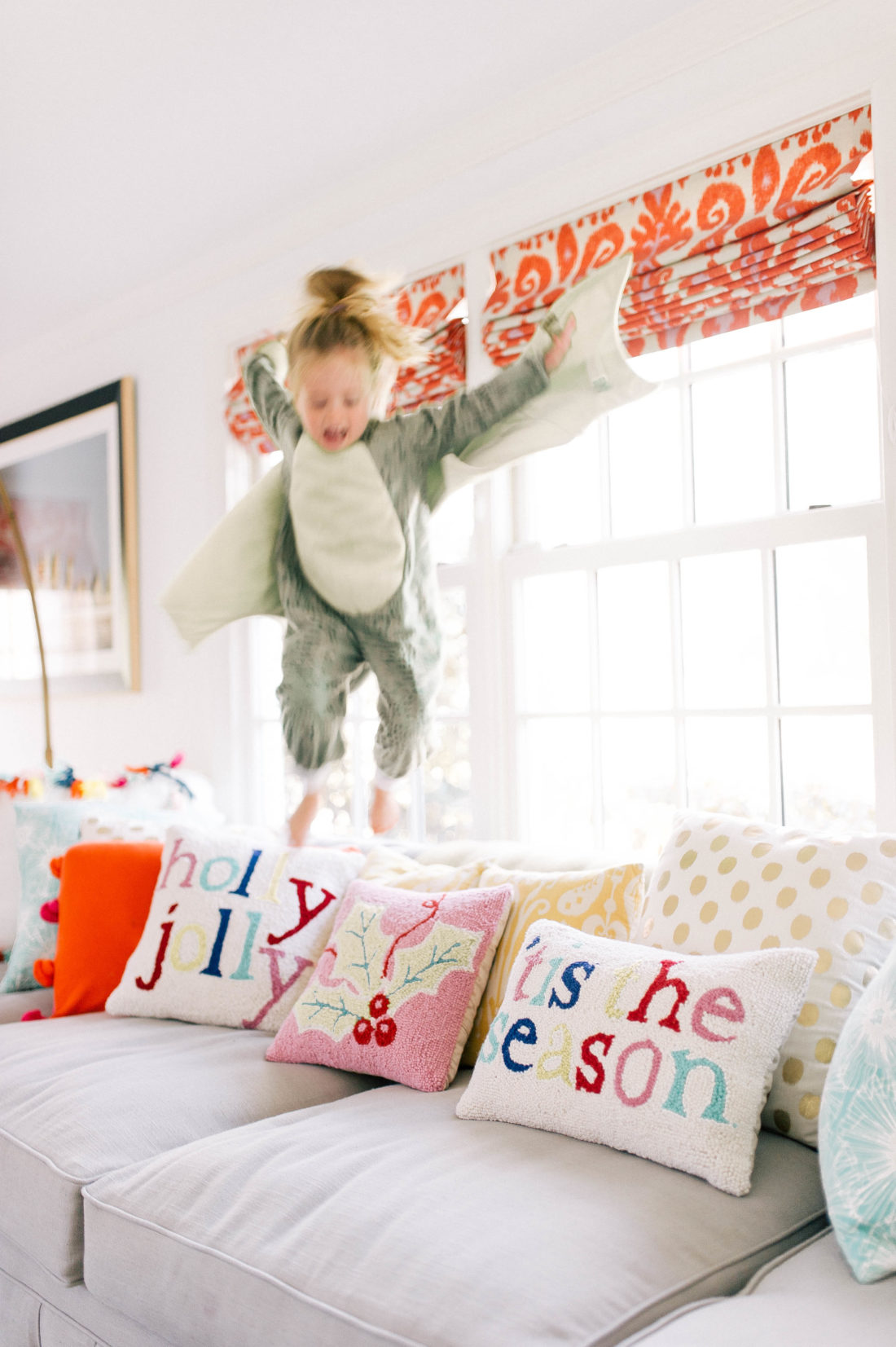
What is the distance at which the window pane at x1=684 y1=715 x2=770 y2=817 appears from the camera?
Result: 227 cm

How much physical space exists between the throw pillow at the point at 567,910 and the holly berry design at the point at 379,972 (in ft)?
0.21

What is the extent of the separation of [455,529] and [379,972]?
1.23 meters

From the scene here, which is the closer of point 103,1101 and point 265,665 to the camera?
point 103,1101

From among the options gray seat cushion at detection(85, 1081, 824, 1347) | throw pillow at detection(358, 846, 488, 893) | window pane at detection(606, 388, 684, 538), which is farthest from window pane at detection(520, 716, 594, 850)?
gray seat cushion at detection(85, 1081, 824, 1347)

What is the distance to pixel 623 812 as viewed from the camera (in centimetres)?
248

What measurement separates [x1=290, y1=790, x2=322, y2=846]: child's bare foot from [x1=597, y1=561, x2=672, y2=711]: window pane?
78cm

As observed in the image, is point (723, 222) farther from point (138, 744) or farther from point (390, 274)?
point (138, 744)

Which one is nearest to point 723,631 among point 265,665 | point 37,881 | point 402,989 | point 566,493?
point 566,493

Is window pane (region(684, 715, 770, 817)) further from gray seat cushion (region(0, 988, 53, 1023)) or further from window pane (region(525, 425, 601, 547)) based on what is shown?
gray seat cushion (region(0, 988, 53, 1023))

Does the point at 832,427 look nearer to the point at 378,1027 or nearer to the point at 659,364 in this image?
the point at 659,364

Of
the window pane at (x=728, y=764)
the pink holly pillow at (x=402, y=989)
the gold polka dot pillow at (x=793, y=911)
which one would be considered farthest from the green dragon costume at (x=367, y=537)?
the gold polka dot pillow at (x=793, y=911)

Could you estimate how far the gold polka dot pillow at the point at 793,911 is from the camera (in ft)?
4.90

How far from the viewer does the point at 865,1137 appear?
1200 mm

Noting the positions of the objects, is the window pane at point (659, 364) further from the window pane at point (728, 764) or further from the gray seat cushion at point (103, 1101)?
the gray seat cushion at point (103, 1101)
